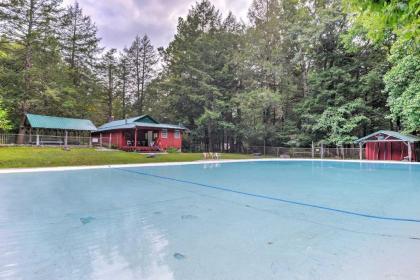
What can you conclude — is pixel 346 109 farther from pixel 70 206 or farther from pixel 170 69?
pixel 70 206

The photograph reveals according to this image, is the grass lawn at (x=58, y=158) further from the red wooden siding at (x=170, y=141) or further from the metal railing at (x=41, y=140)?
the red wooden siding at (x=170, y=141)

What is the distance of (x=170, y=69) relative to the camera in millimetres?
31188

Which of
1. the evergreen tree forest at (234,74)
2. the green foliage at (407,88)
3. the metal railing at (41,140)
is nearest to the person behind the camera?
the green foliage at (407,88)

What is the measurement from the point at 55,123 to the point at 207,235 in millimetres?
21120

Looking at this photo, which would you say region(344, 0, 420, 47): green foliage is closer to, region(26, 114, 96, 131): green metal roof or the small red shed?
the small red shed

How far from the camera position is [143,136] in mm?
23484

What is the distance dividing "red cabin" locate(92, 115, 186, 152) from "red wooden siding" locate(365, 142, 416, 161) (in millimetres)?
16928

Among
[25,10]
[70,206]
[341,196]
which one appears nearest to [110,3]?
[25,10]

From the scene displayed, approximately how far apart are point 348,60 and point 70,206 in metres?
26.5

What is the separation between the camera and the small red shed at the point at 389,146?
17802mm

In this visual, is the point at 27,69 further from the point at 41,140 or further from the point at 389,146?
the point at 389,146

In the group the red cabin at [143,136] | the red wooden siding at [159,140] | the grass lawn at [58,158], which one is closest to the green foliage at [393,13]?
the grass lawn at [58,158]

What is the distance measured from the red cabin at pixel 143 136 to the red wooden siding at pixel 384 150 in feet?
55.5

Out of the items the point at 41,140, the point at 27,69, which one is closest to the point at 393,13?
the point at 41,140
